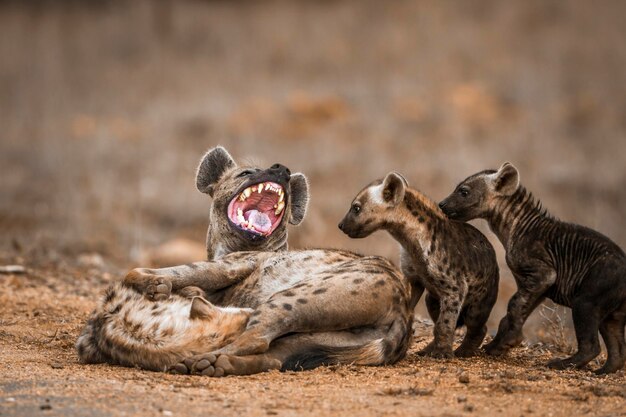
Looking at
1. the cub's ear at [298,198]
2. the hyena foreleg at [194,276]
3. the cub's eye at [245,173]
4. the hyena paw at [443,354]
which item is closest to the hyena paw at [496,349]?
the hyena paw at [443,354]

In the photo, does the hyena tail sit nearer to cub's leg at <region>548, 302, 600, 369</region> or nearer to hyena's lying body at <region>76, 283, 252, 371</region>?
hyena's lying body at <region>76, 283, 252, 371</region>

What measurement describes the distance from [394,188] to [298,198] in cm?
142

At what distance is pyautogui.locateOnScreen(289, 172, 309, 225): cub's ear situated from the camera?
25.9 ft

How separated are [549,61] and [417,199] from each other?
20375 mm

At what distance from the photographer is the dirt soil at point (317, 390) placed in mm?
4832

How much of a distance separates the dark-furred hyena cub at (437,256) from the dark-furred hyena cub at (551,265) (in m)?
0.16

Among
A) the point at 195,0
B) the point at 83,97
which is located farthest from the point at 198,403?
A: the point at 195,0

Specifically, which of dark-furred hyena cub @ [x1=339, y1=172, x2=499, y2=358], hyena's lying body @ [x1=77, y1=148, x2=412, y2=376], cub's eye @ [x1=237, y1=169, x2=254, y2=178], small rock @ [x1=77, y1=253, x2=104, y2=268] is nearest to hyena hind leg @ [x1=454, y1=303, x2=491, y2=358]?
dark-furred hyena cub @ [x1=339, y1=172, x2=499, y2=358]

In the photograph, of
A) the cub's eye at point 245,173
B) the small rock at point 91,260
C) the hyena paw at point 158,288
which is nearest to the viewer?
the hyena paw at point 158,288

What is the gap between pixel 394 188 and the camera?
260 inches

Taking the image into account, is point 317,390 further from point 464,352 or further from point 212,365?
point 464,352

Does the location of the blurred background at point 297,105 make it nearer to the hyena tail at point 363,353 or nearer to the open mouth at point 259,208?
the open mouth at point 259,208

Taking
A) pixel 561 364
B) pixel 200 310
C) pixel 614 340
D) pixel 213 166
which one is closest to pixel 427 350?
pixel 561 364

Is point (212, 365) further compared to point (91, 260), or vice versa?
point (91, 260)
